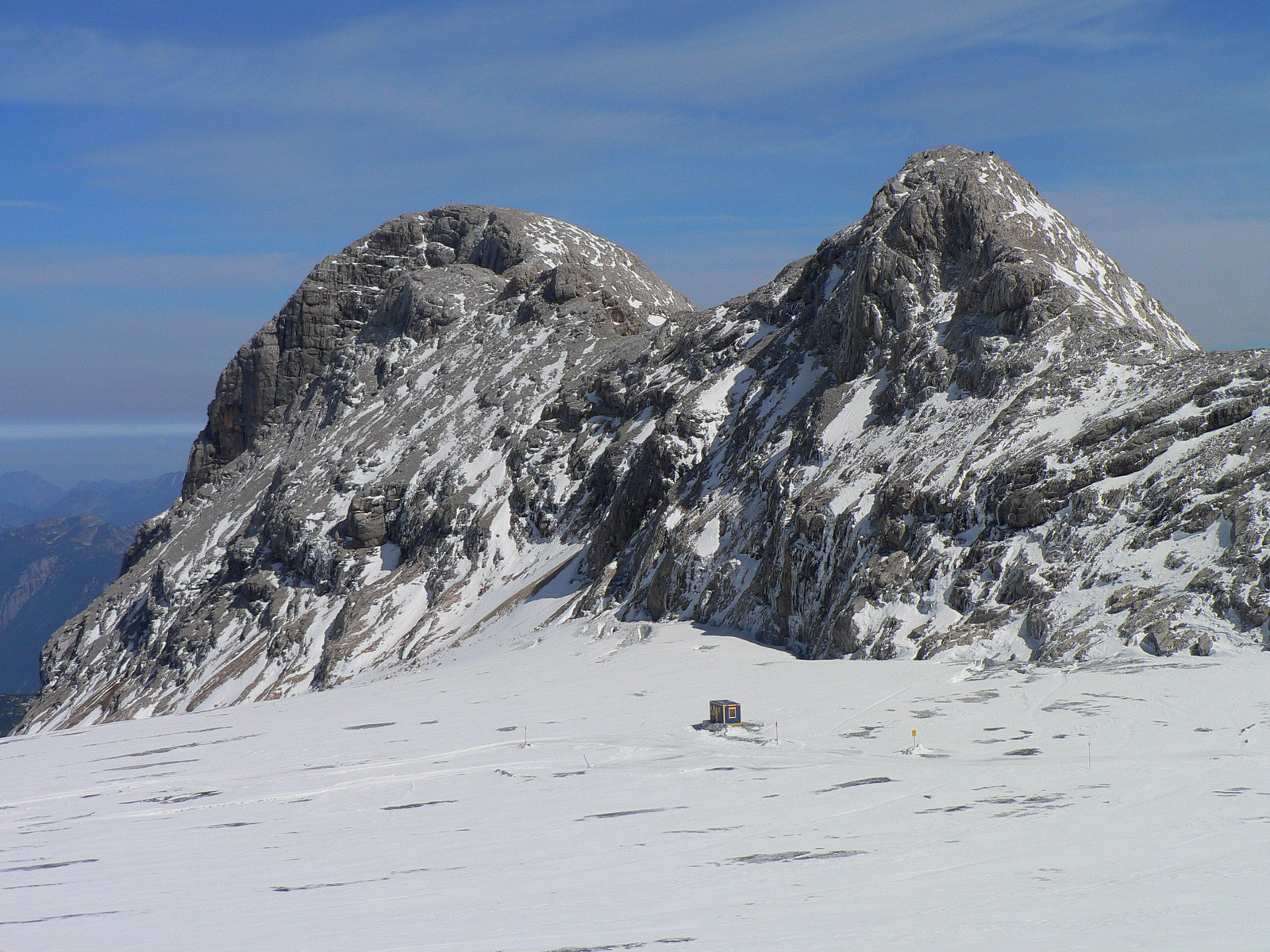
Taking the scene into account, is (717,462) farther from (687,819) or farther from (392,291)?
(392,291)

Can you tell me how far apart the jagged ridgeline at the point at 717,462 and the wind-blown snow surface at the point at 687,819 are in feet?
16.1

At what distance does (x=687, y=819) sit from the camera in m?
18.8

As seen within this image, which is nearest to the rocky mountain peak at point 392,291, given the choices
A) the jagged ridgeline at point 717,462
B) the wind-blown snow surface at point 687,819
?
the jagged ridgeline at point 717,462

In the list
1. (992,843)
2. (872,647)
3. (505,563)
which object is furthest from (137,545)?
(992,843)

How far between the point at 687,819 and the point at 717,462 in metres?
35.2

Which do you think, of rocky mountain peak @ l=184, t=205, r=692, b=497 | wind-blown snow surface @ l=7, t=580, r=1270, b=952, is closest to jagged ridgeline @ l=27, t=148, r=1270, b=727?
rocky mountain peak @ l=184, t=205, r=692, b=497

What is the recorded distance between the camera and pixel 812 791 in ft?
66.3

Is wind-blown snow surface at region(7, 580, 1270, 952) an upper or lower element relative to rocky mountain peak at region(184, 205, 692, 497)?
lower

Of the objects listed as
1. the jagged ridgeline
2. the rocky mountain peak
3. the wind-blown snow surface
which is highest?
the rocky mountain peak

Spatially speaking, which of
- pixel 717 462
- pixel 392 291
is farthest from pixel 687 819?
pixel 392 291

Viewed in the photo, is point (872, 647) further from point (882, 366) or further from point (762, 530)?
point (882, 366)

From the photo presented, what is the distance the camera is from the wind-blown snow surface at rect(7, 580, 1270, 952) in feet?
41.5

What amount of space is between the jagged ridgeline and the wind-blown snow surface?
16.1 feet

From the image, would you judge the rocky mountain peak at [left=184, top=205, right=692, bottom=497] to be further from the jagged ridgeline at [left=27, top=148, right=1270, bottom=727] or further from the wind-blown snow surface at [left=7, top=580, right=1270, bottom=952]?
the wind-blown snow surface at [left=7, top=580, right=1270, bottom=952]
